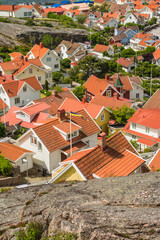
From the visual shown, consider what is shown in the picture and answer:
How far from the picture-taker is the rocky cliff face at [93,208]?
1059cm

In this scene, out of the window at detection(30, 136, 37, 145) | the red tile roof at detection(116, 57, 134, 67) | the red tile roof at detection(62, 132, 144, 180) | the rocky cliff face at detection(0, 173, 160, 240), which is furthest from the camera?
the red tile roof at detection(116, 57, 134, 67)

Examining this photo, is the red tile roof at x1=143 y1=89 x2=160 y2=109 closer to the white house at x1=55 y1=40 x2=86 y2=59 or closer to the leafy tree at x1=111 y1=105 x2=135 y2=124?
the leafy tree at x1=111 y1=105 x2=135 y2=124

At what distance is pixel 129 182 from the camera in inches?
546

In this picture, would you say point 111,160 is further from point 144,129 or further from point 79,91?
point 79,91

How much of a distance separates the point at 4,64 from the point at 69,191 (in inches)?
2121

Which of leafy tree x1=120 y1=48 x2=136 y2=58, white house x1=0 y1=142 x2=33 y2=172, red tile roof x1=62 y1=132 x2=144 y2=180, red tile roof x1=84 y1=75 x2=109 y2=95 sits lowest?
leafy tree x1=120 y1=48 x2=136 y2=58

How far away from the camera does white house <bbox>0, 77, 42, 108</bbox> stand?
52.8 m

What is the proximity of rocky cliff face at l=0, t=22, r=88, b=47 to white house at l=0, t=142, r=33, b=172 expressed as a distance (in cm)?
6020

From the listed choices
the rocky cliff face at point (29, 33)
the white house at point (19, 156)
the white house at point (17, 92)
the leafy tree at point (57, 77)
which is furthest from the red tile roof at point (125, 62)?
the white house at point (19, 156)

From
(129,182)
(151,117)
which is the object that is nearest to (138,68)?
(151,117)

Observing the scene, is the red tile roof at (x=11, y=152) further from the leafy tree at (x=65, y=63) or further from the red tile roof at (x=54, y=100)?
the leafy tree at (x=65, y=63)

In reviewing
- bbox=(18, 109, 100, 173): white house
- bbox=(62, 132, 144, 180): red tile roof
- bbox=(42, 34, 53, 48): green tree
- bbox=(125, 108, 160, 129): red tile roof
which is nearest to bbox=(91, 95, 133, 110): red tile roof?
bbox=(125, 108, 160, 129): red tile roof

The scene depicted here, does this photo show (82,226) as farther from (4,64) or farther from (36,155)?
(4,64)

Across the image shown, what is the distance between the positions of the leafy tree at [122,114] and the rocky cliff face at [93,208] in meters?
34.7
